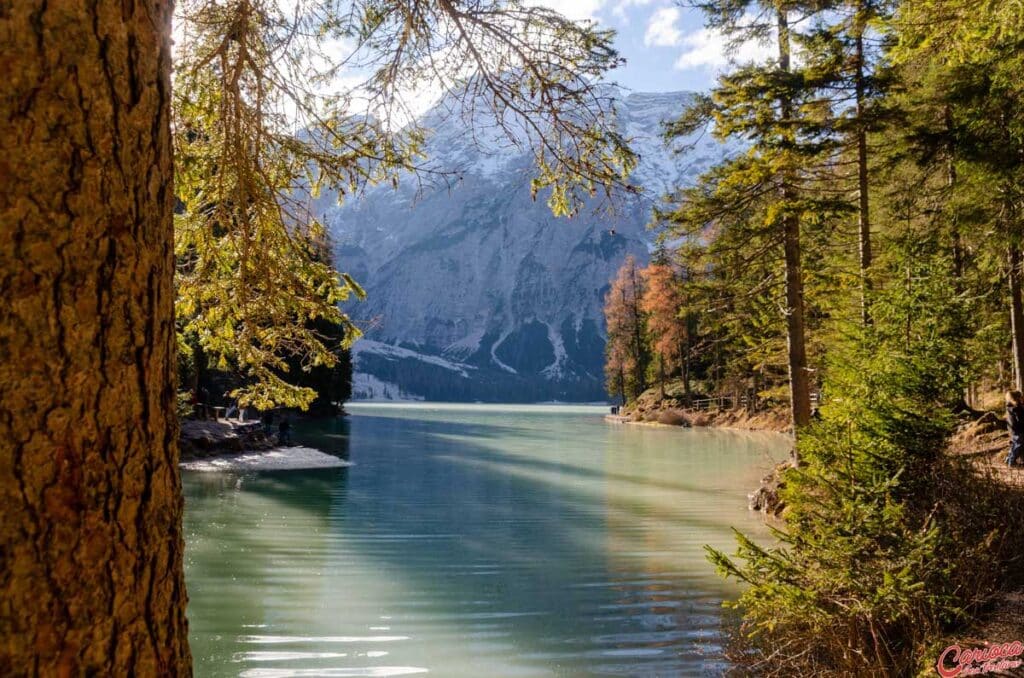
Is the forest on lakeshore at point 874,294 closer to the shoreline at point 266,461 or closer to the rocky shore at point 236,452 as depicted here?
the shoreline at point 266,461

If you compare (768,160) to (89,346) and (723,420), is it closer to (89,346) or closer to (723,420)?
(89,346)

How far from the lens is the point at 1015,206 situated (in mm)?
9953

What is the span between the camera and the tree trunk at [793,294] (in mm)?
12008

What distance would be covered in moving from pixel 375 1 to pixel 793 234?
33.7 feet

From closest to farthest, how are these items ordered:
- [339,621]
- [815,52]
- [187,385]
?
[339,621]
[815,52]
[187,385]

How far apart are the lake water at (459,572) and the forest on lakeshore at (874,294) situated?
1102mm

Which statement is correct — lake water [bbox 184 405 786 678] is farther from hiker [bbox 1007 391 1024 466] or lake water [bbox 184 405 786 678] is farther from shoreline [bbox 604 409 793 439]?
shoreline [bbox 604 409 793 439]

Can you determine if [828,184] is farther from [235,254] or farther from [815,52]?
[235,254]

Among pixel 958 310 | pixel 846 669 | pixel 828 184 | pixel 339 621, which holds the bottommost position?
pixel 339 621

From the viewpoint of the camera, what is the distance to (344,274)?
5652mm

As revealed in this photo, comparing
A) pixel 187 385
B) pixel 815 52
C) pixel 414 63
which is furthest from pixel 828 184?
pixel 187 385

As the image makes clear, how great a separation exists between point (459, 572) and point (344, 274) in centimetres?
494

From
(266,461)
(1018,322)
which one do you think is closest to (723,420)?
(1018,322)

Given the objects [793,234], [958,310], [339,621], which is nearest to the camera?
[958,310]
